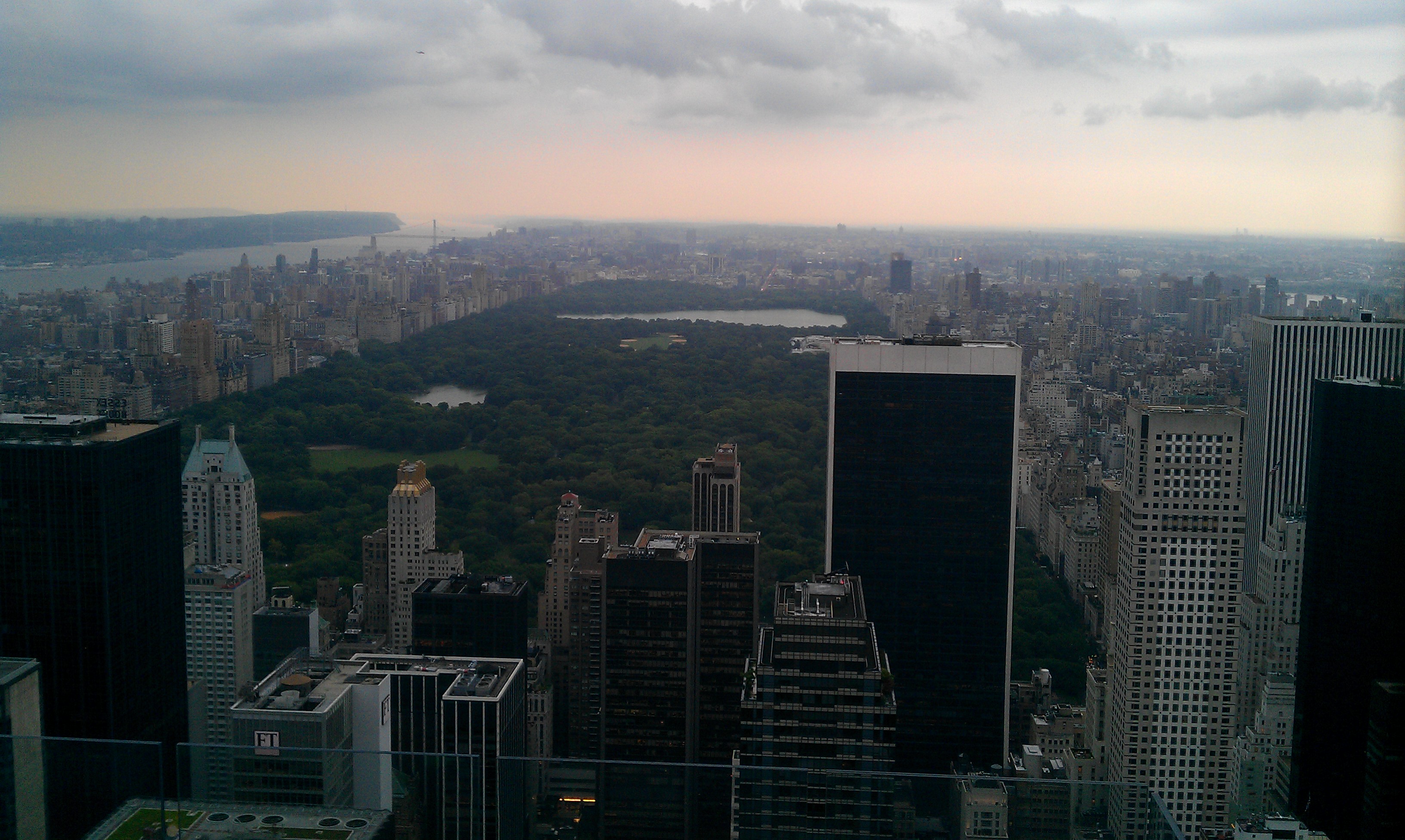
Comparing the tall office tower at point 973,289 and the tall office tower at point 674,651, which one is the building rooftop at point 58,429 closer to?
the tall office tower at point 674,651

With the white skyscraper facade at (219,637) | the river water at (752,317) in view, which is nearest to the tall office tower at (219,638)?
the white skyscraper facade at (219,637)

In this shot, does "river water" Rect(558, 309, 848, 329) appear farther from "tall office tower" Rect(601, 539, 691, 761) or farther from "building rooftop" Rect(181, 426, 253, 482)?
"building rooftop" Rect(181, 426, 253, 482)

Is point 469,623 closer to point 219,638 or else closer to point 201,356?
point 219,638

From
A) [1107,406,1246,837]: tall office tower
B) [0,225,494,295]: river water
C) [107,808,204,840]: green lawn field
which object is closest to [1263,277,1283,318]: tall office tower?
[1107,406,1246,837]: tall office tower

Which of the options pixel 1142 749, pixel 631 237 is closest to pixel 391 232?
pixel 631 237

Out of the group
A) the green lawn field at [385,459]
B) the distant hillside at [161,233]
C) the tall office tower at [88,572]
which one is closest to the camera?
the tall office tower at [88,572]
